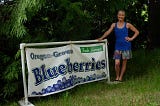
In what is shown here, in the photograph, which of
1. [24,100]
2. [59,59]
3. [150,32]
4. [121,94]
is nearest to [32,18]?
[59,59]

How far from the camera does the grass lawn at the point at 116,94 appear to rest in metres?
7.81

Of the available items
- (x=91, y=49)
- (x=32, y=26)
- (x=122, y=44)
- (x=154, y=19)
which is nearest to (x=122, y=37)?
(x=122, y=44)

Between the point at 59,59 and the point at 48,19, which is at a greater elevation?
the point at 48,19

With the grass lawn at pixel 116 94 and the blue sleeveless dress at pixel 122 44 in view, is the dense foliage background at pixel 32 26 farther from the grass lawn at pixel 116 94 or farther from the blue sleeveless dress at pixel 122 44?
the blue sleeveless dress at pixel 122 44

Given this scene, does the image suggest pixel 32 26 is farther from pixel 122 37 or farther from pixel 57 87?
pixel 122 37

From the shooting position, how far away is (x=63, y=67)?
8.70 meters

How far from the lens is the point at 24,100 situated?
8297 millimetres

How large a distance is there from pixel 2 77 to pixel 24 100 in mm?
710

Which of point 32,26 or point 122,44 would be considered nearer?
point 32,26

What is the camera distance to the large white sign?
8.18m

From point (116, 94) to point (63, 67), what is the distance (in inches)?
49.4

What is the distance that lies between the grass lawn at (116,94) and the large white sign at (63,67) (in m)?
0.20

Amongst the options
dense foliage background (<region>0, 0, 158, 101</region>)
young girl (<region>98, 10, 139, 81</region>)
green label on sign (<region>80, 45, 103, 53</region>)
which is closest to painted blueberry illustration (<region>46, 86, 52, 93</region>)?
dense foliage background (<region>0, 0, 158, 101</region>)

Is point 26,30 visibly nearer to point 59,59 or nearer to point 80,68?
point 59,59
